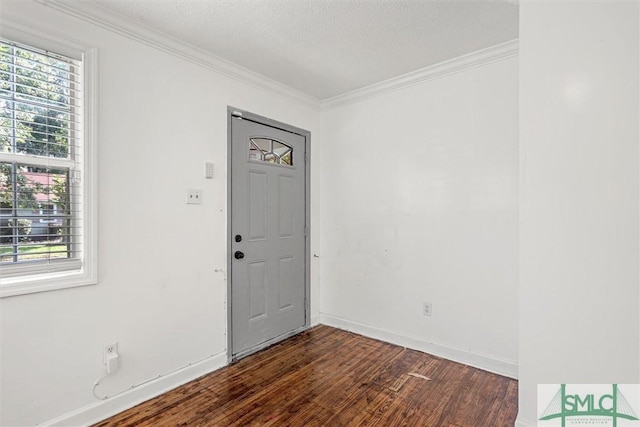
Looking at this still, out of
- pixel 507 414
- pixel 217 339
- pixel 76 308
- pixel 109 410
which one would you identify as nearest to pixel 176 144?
pixel 76 308

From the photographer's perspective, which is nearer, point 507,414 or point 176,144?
point 507,414

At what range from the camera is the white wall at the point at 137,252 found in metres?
1.75

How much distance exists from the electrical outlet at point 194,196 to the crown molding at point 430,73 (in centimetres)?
183

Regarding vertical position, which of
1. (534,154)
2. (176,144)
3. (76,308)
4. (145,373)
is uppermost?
(176,144)

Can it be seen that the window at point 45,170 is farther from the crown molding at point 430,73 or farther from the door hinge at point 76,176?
the crown molding at point 430,73

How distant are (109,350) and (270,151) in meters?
2.03

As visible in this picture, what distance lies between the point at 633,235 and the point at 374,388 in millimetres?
1779

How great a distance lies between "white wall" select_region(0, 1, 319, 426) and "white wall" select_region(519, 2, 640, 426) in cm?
216

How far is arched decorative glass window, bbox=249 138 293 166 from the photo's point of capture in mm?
2943

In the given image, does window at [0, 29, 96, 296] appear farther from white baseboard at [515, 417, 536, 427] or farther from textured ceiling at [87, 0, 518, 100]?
white baseboard at [515, 417, 536, 427]

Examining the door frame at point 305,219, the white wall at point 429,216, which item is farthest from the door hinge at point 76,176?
the white wall at point 429,216

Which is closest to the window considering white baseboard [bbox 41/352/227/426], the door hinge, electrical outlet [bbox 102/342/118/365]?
the door hinge

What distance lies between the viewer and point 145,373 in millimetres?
2168

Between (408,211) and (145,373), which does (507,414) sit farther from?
(145,373)
